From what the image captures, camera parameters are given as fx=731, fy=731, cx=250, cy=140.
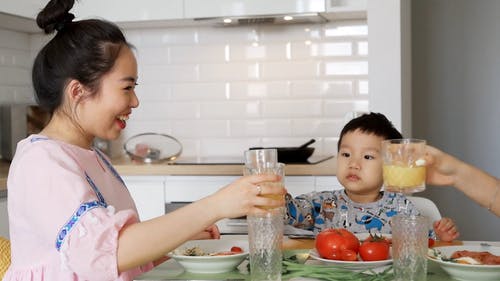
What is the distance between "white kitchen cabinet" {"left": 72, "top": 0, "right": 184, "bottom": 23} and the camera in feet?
11.4

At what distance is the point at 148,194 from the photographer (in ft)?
10.8

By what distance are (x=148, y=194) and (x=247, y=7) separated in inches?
38.1

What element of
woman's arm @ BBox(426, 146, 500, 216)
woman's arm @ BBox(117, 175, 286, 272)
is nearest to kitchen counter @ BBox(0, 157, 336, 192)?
woman's arm @ BBox(426, 146, 500, 216)

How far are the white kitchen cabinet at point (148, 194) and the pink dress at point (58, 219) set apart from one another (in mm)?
1530

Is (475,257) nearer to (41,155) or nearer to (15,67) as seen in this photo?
(41,155)

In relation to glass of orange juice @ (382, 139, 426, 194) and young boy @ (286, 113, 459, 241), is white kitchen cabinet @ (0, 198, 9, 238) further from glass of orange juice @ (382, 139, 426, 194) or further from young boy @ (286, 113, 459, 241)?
glass of orange juice @ (382, 139, 426, 194)

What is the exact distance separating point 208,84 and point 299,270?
2.31 meters

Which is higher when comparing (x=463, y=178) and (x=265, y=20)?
(x=265, y=20)

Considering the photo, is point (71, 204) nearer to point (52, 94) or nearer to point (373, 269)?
point (52, 94)

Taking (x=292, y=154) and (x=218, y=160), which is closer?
(x=292, y=154)

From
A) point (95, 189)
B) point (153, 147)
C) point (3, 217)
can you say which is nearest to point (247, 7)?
point (153, 147)

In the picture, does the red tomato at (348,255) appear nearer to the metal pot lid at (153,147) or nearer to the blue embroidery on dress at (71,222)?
the blue embroidery on dress at (71,222)

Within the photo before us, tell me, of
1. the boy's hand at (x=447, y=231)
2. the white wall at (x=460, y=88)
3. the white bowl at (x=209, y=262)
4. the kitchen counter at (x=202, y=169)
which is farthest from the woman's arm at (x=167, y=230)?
the white wall at (x=460, y=88)

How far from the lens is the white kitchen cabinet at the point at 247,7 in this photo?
3.30 meters
